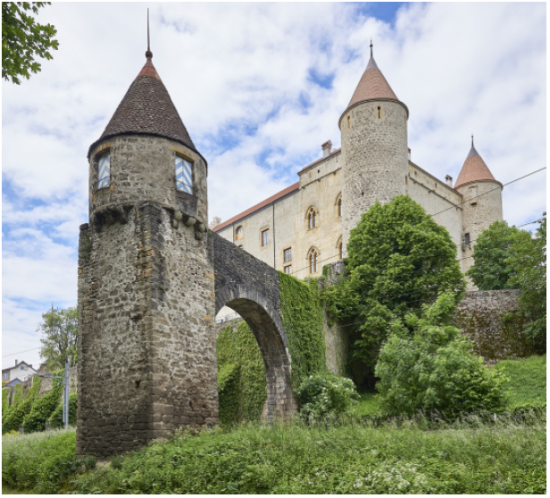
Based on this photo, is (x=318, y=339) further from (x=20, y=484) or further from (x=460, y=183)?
(x=460, y=183)

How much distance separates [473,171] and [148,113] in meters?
36.9

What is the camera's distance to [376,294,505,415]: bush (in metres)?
12.5

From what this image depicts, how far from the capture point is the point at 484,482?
24.0 feet

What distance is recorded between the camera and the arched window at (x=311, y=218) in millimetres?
40438

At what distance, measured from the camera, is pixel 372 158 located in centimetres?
3156

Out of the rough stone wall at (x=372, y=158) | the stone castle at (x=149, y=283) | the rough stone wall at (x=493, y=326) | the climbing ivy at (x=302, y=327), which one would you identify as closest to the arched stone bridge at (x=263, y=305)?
the stone castle at (x=149, y=283)

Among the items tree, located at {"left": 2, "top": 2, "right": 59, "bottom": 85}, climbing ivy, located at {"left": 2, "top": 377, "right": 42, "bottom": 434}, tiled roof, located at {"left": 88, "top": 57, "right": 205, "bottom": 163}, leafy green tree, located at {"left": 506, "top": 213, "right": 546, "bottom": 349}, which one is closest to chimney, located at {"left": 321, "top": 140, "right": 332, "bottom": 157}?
leafy green tree, located at {"left": 506, "top": 213, "right": 546, "bottom": 349}

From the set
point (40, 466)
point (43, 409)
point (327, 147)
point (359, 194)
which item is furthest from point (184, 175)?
point (327, 147)

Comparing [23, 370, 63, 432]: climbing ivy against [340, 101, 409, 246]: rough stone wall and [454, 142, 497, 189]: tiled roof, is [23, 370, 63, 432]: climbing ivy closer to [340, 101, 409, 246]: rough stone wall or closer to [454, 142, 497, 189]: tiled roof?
[340, 101, 409, 246]: rough stone wall

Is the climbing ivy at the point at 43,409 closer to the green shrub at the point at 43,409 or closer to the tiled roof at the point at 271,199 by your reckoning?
the green shrub at the point at 43,409

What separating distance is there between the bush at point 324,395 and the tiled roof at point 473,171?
30.9 meters

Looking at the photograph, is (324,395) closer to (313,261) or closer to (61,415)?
(61,415)

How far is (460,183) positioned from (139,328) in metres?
38.4

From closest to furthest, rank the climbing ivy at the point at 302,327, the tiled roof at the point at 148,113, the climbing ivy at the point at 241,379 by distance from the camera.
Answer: the tiled roof at the point at 148,113 < the climbing ivy at the point at 302,327 < the climbing ivy at the point at 241,379
